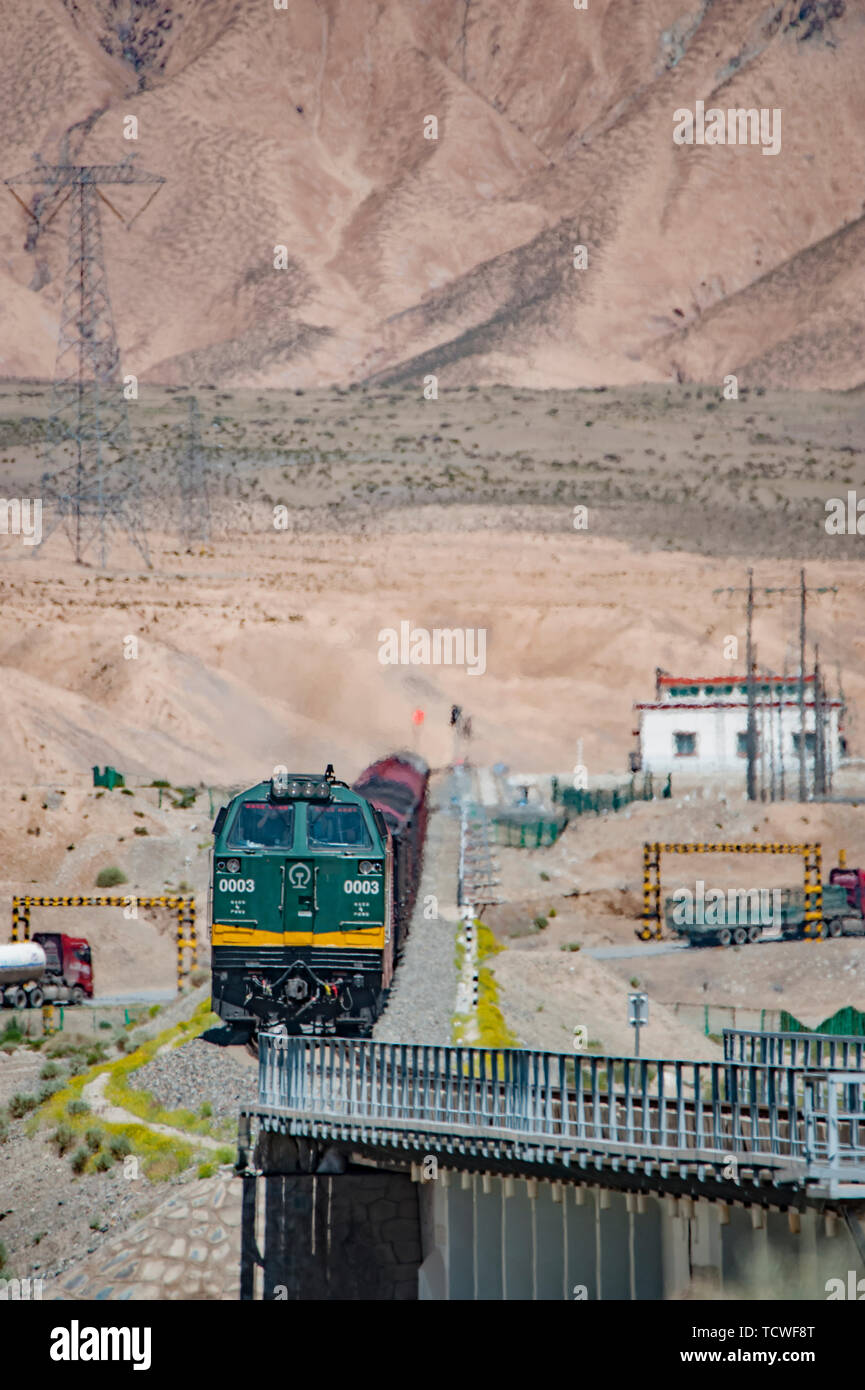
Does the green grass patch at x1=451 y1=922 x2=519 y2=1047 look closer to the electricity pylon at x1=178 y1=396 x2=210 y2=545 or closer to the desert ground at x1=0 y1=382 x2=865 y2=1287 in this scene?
the desert ground at x1=0 y1=382 x2=865 y2=1287

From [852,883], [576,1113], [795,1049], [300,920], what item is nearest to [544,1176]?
[576,1113]

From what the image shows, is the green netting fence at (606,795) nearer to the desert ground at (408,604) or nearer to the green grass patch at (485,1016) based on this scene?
the desert ground at (408,604)

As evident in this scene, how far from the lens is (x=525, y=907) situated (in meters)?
45.7

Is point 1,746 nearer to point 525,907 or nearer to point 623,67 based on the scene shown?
point 525,907

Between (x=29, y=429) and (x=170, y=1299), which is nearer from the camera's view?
(x=170, y=1299)

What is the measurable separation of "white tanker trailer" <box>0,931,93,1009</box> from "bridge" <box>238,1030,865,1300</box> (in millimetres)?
18513

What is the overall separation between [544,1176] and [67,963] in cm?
2333

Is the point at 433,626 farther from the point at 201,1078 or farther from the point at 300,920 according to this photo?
the point at 300,920

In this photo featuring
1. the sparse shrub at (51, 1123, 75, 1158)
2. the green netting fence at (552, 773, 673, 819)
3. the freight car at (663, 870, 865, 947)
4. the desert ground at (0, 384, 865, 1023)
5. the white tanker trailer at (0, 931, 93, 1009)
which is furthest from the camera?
the green netting fence at (552, 773, 673, 819)

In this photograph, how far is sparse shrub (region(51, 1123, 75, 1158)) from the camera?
23703 millimetres

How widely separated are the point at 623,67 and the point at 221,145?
138 ft

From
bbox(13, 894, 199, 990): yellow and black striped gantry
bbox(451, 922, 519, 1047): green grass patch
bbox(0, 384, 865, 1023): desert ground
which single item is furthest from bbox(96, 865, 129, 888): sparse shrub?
bbox(451, 922, 519, 1047): green grass patch
